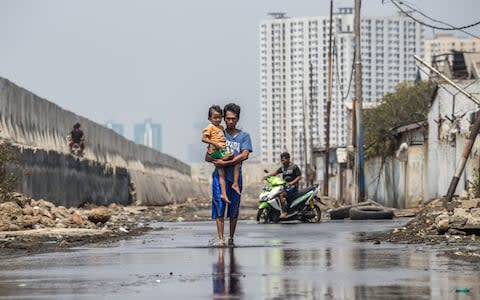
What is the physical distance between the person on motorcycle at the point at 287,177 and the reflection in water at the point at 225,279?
14352 millimetres

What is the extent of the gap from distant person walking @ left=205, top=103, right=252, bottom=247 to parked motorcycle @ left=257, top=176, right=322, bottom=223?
36.2 feet

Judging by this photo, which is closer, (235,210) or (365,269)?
(365,269)

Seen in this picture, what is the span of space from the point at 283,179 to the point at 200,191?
64255 mm

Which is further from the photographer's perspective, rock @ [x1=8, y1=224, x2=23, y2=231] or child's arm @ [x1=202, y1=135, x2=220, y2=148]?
rock @ [x1=8, y1=224, x2=23, y2=231]

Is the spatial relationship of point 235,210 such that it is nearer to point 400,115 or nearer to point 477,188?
point 477,188

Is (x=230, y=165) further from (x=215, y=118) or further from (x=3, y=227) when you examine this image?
(x=3, y=227)

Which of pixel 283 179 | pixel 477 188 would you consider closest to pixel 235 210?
pixel 283 179

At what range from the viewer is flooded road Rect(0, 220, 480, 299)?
8.95 m

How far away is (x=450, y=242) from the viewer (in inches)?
613

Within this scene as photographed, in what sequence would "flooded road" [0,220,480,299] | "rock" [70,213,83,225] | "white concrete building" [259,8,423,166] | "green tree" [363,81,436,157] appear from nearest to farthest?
1. "flooded road" [0,220,480,299]
2. "rock" [70,213,83,225]
3. "green tree" [363,81,436,157]
4. "white concrete building" [259,8,423,166]

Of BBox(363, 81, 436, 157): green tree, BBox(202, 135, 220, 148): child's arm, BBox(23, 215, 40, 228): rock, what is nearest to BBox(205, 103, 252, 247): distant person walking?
BBox(202, 135, 220, 148): child's arm

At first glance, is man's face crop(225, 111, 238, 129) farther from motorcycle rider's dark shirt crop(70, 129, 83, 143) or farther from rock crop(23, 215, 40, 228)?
motorcycle rider's dark shirt crop(70, 129, 83, 143)

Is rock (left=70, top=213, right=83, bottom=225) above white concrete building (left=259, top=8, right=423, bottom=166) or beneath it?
beneath

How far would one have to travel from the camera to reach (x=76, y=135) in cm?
3953
